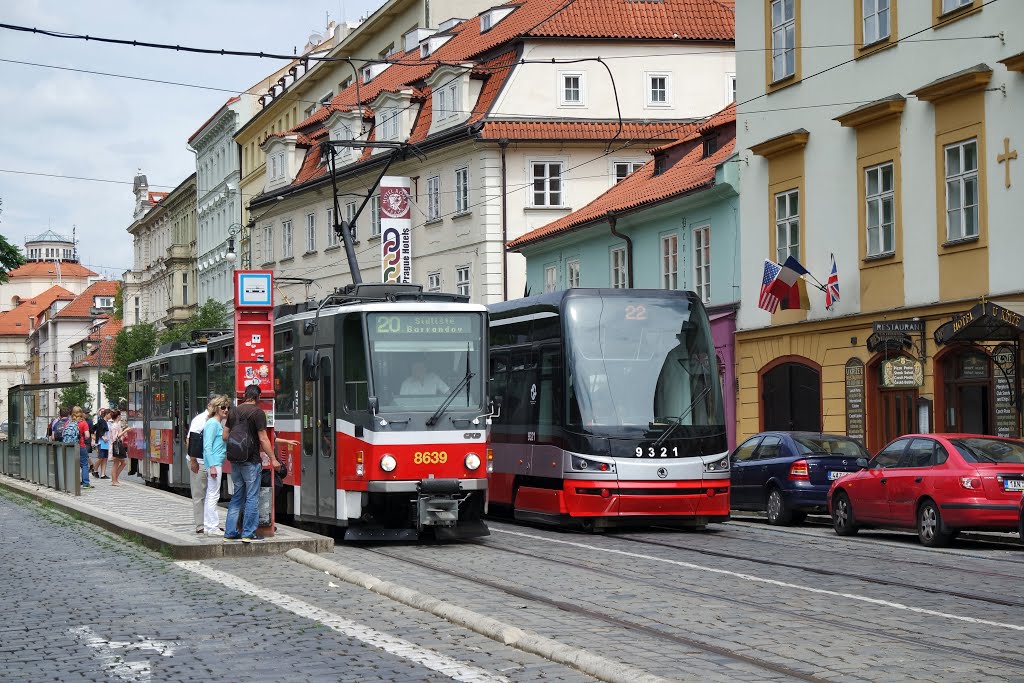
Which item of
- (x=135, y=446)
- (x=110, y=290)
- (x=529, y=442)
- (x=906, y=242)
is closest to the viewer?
(x=529, y=442)

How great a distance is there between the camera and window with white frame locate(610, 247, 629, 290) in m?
40.9

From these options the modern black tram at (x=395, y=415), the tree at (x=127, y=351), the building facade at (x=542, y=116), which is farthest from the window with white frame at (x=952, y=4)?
the tree at (x=127, y=351)

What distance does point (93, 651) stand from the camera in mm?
10383

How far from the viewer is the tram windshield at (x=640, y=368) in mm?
21031

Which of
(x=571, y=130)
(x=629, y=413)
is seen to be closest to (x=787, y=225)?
(x=629, y=413)

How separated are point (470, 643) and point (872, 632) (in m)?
2.79

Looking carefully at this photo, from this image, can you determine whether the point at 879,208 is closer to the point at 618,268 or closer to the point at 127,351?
the point at 618,268

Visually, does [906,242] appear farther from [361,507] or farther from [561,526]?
[361,507]

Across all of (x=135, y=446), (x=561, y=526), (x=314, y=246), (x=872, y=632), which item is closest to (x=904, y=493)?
(x=561, y=526)

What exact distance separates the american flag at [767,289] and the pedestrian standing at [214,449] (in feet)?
50.9

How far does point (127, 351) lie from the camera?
8262 centimetres

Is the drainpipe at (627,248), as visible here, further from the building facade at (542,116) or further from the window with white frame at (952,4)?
the window with white frame at (952,4)

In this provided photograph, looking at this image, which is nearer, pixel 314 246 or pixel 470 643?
pixel 470 643

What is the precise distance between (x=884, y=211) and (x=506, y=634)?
20260 mm
